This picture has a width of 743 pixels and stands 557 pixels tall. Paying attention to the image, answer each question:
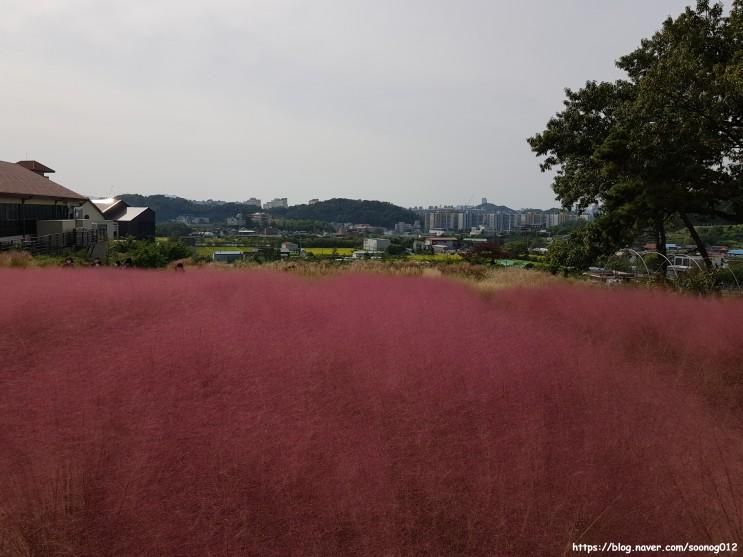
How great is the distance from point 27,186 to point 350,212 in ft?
354

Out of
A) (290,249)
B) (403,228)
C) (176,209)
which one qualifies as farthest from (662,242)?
(176,209)

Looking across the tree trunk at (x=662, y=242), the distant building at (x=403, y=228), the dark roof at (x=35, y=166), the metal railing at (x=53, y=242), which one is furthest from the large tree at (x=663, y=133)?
the distant building at (x=403, y=228)

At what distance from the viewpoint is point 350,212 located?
12788 centimetres

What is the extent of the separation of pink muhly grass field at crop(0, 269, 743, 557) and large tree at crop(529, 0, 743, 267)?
7728mm

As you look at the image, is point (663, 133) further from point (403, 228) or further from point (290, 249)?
point (403, 228)

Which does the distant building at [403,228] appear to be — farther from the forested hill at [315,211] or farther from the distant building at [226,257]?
the distant building at [226,257]

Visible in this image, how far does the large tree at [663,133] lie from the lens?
11.1 m

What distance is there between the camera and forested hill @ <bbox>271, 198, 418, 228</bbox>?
125938 millimetres

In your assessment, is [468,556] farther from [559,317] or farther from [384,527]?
A: [559,317]

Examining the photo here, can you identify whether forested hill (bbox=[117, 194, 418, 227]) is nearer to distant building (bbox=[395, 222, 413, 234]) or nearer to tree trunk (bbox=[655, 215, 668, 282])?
distant building (bbox=[395, 222, 413, 234])

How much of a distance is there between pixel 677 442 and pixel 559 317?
4.63m

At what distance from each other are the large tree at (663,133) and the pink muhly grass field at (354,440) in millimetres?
7728

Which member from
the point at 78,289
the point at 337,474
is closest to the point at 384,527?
the point at 337,474

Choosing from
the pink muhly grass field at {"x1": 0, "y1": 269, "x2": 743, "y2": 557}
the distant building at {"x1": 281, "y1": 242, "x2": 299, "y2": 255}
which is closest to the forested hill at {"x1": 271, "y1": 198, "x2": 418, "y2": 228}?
the distant building at {"x1": 281, "y1": 242, "x2": 299, "y2": 255}
